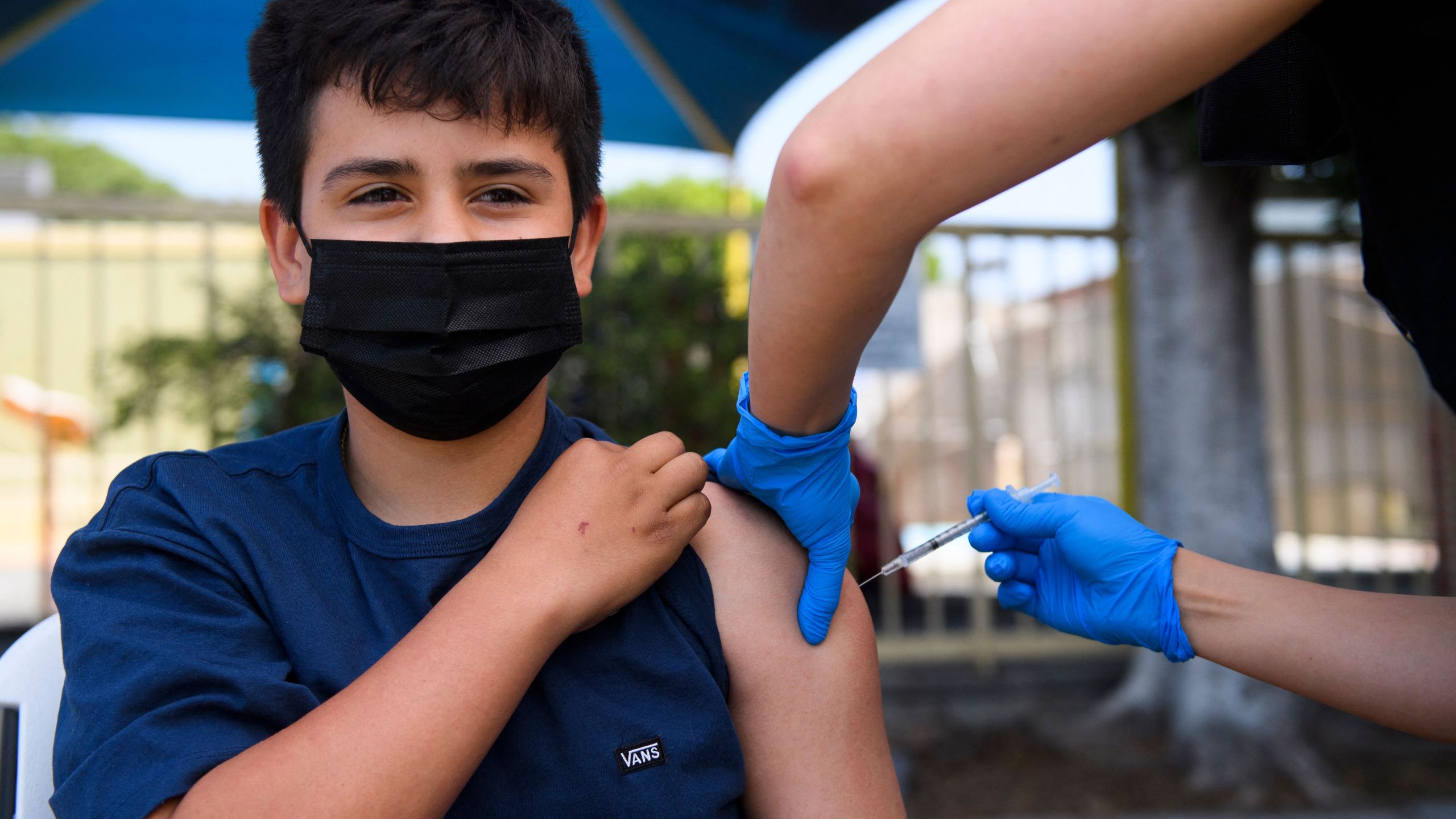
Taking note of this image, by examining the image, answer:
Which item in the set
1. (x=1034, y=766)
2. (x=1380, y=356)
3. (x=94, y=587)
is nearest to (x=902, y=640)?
(x=1034, y=766)

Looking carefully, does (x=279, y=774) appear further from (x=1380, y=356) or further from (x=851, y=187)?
(x=1380, y=356)

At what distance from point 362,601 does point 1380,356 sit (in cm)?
572

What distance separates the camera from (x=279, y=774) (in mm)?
958

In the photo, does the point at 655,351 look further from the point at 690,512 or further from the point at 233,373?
the point at 690,512

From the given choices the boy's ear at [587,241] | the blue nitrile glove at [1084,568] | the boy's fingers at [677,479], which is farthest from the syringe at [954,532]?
the boy's ear at [587,241]

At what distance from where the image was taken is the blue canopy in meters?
4.26

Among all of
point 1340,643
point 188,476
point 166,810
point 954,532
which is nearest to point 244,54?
point 188,476

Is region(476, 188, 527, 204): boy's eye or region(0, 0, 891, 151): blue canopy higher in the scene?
region(0, 0, 891, 151): blue canopy

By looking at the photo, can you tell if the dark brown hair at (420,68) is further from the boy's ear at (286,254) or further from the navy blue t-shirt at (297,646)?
the navy blue t-shirt at (297,646)

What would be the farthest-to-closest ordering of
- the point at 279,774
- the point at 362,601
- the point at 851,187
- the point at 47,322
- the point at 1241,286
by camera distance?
the point at 47,322, the point at 1241,286, the point at 362,601, the point at 279,774, the point at 851,187

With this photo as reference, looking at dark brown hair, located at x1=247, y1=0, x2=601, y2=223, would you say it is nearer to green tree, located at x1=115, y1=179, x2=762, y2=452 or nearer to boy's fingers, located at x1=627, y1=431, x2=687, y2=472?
boy's fingers, located at x1=627, y1=431, x2=687, y2=472

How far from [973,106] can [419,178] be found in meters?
0.74

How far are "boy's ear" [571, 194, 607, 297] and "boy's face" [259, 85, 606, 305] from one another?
13 cm

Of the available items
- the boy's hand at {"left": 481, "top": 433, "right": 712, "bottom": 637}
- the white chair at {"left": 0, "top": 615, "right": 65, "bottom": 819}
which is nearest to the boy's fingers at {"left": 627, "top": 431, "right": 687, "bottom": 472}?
the boy's hand at {"left": 481, "top": 433, "right": 712, "bottom": 637}
